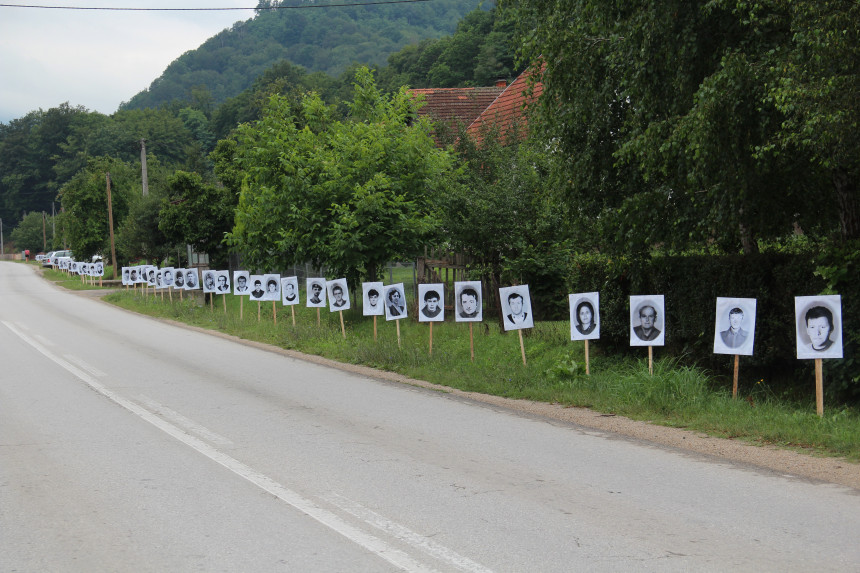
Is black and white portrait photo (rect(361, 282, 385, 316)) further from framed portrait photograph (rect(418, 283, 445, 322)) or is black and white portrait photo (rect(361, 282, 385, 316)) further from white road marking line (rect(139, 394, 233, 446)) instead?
white road marking line (rect(139, 394, 233, 446))

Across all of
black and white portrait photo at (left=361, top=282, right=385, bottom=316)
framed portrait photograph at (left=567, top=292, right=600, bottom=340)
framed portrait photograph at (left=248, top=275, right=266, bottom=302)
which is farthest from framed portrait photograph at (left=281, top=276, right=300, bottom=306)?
framed portrait photograph at (left=567, top=292, right=600, bottom=340)

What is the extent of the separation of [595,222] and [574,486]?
7434mm

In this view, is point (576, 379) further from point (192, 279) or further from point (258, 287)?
point (192, 279)

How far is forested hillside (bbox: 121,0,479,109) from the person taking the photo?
170 metres

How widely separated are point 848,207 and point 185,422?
870 centimetres

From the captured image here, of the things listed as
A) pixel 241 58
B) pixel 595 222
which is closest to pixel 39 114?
pixel 241 58

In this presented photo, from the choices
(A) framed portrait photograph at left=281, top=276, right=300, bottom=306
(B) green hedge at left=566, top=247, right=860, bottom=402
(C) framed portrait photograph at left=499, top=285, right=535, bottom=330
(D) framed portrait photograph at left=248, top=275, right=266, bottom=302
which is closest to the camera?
(B) green hedge at left=566, top=247, right=860, bottom=402

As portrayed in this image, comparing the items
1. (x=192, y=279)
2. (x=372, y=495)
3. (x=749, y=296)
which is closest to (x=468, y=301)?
(x=749, y=296)

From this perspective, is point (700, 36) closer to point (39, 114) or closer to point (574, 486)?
point (574, 486)

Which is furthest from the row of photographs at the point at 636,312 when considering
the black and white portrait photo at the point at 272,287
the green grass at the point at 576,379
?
the black and white portrait photo at the point at 272,287

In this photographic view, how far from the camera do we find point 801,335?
993 centimetres

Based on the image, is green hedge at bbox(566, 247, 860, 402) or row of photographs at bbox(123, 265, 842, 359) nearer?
row of photographs at bbox(123, 265, 842, 359)

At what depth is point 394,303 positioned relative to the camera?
1755cm

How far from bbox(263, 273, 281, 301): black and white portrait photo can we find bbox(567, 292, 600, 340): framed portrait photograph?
13.1 meters
